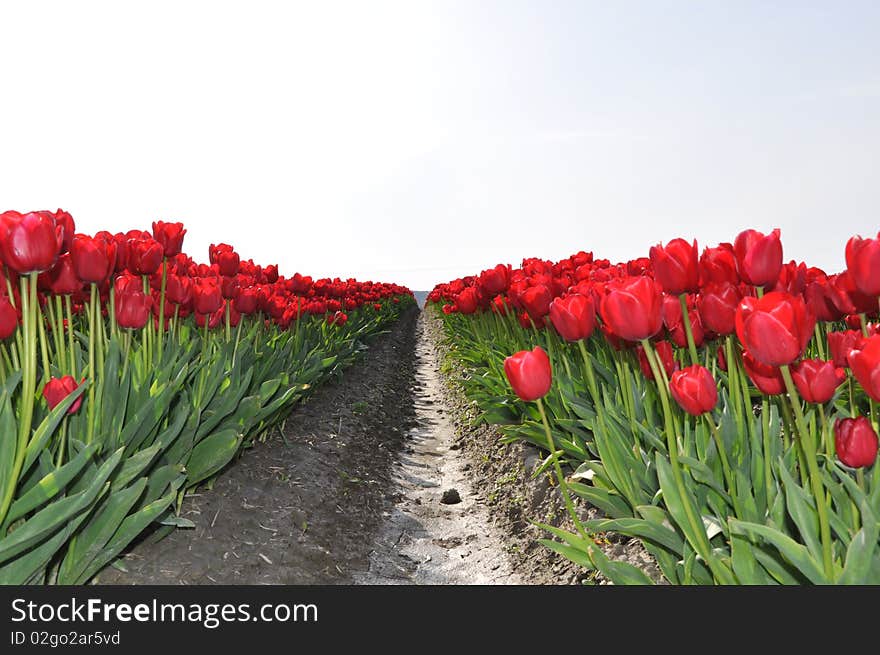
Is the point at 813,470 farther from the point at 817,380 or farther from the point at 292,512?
the point at 292,512

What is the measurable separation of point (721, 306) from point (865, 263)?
0.44m

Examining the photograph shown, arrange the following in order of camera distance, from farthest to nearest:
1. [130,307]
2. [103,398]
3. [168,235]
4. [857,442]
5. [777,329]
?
[168,235], [130,307], [103,398], [857,442], [777,329]

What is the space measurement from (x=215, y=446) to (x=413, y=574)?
1.32m

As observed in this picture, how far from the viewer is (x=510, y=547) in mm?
4047

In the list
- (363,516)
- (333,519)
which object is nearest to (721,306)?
(333,519)

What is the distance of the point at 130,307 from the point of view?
10.1ft

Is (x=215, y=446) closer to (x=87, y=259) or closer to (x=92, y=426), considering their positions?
(x=92, y=426)

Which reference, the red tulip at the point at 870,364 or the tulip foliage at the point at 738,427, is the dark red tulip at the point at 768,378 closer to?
the tulip foliage at the point at 738,427

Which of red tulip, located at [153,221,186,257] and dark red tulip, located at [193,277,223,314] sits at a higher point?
red tulip, located at [153,221,186,257]

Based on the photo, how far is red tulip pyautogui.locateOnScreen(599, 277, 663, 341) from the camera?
2037mm

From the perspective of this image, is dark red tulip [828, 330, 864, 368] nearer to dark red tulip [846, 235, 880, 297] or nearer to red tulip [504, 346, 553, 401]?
dark red tulip [846, 235, 880, 297]

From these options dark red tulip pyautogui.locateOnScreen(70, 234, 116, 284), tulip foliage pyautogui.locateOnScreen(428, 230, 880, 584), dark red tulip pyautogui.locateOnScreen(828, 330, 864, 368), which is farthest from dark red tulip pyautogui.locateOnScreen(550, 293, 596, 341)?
dark red tulip pyautogui.locateOnScreen(70, 234, 116, 284)

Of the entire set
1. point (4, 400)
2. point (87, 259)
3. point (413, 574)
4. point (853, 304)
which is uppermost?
point (87, 259)
